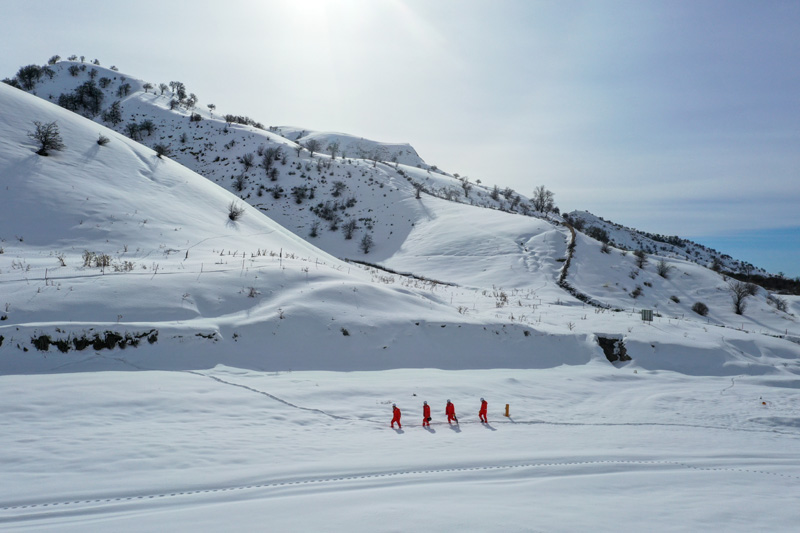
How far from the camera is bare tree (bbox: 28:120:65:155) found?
61.8 feet

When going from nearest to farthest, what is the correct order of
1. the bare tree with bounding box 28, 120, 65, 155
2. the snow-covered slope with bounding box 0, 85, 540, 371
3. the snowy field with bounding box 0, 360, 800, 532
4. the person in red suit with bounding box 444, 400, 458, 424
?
the snowy field with bounding box 0, 360, 800, 532 < the person in red suit with bounding box 444, 400, 458, 424 < the snow-covered slope with bounding box 0, 85, 540, 371 < the bare tree with bounding box 28, 120, 65, 155

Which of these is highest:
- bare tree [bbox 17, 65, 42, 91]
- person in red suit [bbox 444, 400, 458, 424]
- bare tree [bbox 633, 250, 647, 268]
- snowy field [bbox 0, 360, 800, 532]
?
bare tree [bbox 17, 65, 42, 91]

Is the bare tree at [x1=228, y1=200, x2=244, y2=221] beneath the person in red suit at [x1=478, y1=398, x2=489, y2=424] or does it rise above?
above

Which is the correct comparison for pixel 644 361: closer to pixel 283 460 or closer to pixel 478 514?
pixel 478 514

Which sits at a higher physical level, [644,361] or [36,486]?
[644,361]

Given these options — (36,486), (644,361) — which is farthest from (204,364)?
(644,361)

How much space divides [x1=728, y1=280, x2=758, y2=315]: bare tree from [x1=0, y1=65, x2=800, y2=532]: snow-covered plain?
1063 centimetres

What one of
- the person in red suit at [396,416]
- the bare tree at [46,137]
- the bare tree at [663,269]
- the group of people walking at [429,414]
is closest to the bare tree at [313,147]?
the bare tree at [46,137]

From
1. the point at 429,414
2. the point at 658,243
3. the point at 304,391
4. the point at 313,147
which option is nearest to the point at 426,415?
the point at 429,414

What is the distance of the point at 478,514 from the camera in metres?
5.36

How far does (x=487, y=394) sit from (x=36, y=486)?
8882mm

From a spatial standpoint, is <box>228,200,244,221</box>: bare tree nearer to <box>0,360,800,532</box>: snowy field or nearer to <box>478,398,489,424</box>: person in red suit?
<box>0,360,800,532</box>: snowy field

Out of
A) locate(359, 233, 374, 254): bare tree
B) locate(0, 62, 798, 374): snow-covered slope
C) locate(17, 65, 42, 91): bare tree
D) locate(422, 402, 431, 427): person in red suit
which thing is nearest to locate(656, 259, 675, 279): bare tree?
locate(0, 62, 798, 374): snow-covered slope

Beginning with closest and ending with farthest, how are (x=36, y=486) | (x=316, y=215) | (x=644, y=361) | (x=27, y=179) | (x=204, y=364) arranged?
(x=36, y=486), (x=204, y=364), (x=644, y=361), (x=27, y=179), (x=316, y=215)
